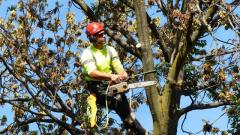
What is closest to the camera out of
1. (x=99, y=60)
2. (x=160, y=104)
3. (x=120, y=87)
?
(x=120, y=87)

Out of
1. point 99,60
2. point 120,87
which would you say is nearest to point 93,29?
point 99,60

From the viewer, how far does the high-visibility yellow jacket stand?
7.93 meters

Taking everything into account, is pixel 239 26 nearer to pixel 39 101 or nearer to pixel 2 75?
pixel 39 101

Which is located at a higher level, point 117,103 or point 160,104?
point 160,104

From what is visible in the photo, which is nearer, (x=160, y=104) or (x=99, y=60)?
(x=99, y=60)

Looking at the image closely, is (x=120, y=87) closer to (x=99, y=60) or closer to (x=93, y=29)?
(x=99, y=60)

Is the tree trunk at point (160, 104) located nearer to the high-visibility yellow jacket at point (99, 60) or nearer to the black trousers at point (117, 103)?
the black trousers at point (117, 103)

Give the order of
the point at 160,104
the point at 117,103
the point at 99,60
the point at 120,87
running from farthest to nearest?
the point at 160,104 < the point at 117,103 < the point at 99,60 < the point at 120,87

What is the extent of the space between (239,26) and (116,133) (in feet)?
9.99

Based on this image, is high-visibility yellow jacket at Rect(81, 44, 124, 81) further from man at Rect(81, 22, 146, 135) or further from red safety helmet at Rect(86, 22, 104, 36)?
red safety helmet at Rect(86, 22, 104, 36)

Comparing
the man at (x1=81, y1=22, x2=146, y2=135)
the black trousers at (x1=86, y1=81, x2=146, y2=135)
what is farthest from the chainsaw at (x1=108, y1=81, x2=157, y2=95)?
the black trousers at (x1=86, y1=81, x2=146, y2=135)

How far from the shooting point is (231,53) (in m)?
9.41

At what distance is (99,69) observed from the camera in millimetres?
8156

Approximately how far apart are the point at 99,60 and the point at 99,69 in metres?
0.14
